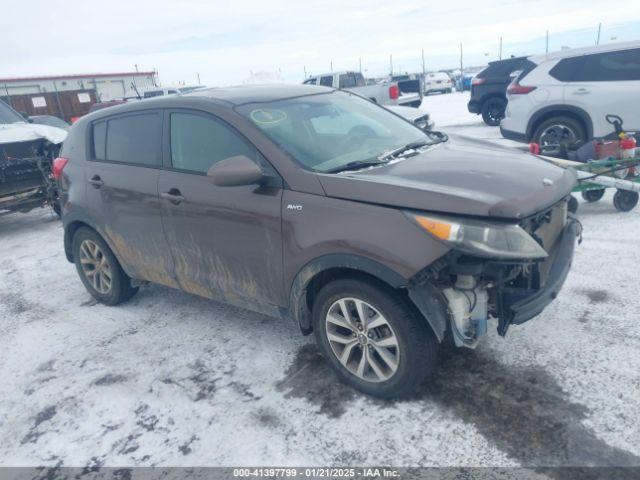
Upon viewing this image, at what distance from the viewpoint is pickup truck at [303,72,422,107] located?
51.1 feet

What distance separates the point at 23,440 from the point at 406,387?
230 centimetres

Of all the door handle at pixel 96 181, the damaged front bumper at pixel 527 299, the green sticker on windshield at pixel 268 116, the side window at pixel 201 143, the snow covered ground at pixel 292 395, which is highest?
the green sticker on windshield at pixel 268 116

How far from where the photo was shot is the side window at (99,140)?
14.6 feet

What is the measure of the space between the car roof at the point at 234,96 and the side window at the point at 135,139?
0.09 meters

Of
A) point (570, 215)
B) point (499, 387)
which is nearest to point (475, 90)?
point (570, 215)

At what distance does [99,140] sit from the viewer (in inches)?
177

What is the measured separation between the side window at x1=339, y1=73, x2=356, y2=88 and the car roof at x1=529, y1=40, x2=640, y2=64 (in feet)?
30.6

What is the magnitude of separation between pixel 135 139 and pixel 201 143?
0.81 meters

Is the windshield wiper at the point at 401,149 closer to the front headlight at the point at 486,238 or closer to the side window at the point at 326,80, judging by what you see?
the front headlight at the point at 486,238

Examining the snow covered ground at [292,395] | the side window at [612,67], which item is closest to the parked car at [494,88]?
the side window at [612,67]

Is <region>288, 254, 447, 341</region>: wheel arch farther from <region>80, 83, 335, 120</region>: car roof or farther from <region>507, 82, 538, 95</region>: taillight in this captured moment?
<region>507, 82, 538, 95</region>: taillight

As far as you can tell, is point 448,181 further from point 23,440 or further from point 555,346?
point 23,440

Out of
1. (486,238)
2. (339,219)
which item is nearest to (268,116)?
(339,219)

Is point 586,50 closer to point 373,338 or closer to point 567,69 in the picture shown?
point 567,69
